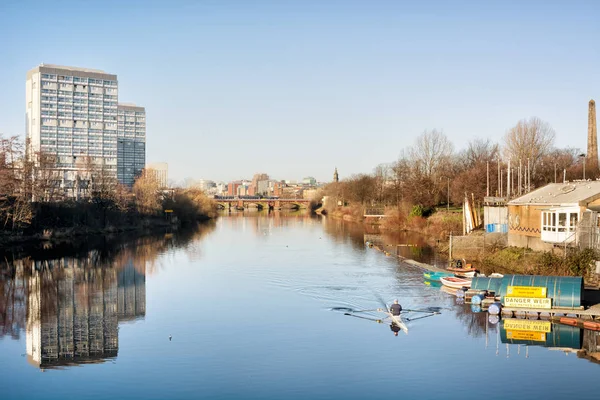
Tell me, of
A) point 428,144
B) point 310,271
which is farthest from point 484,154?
point 310,271

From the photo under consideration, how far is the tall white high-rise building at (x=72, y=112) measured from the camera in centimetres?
14762

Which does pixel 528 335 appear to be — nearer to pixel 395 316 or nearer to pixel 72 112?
pixel 395 316

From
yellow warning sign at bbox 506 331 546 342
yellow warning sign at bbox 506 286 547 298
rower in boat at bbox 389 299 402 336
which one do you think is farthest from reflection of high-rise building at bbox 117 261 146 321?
yellow warning sign at bbox 506 286 547 298

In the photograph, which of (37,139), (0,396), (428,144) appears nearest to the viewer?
(0,396)

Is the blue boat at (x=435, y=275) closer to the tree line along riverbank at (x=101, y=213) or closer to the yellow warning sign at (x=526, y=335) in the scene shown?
the yellow warning sign at (x=526, y=335)

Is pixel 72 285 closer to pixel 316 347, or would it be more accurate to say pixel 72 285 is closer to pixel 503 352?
pixel 316 347

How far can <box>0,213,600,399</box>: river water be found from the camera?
61.2 ft

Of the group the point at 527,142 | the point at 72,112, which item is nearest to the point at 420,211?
the point at 527,142

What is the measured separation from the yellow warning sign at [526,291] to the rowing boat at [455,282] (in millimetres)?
5219

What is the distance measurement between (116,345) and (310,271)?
2017 cm

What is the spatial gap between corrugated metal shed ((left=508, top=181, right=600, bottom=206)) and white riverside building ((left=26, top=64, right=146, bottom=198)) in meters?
119

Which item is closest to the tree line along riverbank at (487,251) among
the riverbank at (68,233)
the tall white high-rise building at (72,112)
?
the riverbank at (68,233)

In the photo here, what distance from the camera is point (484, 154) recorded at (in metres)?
98.8

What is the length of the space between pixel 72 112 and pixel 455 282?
135 m
